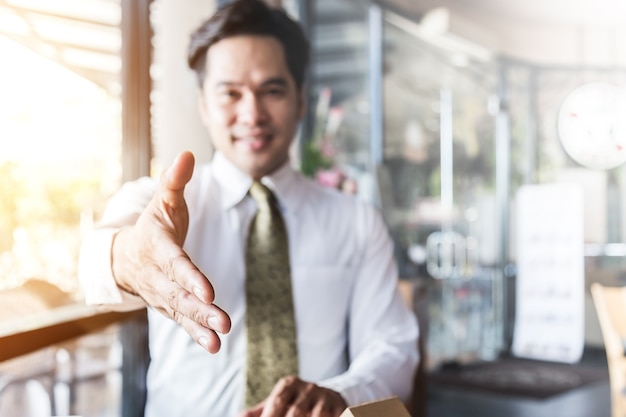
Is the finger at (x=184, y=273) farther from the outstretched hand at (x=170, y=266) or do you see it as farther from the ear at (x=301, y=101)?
the ear at (x=301, y=101)

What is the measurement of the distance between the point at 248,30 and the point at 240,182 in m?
0.13

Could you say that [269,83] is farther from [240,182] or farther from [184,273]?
[184,273]

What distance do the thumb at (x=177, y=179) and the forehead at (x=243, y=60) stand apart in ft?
0.58

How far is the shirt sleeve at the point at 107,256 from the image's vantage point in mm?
388

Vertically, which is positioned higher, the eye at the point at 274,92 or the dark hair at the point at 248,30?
the dark hair at the point at 248,30

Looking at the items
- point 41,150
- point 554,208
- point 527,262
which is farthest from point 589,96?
point 41,150

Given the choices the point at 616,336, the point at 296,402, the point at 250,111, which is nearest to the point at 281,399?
the point at 296,402

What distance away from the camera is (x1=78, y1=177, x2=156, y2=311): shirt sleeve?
388mm

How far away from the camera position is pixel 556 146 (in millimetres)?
2020

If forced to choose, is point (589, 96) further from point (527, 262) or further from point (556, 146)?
point (527, 262)

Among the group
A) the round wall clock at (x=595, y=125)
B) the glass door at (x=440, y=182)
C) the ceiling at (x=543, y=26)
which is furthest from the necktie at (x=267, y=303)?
the glass door at (x=440, y=182)

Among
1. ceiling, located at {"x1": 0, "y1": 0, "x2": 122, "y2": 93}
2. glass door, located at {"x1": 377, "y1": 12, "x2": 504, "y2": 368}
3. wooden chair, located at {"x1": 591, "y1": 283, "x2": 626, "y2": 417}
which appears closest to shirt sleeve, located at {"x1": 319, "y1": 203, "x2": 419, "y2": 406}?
ceiling, located at {"x1": 0, "y1": 0, "x2": 122, "y2": 93}

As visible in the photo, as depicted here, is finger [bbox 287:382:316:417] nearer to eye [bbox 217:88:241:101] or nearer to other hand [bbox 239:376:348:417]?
other hand [bbox 239:376:348:417]

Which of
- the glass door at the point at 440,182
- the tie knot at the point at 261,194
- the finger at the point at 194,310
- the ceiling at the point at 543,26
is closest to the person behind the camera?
the finger at the point at 194,310
